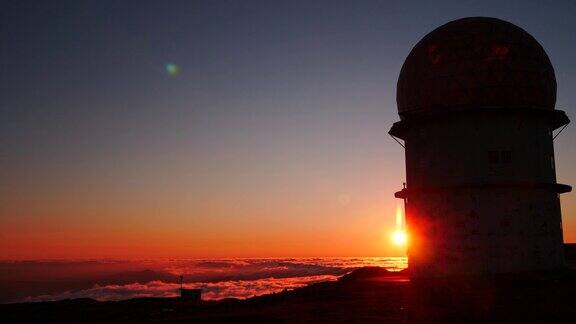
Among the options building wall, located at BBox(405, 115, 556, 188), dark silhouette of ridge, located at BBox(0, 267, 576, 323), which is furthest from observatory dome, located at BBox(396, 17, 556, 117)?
dark silhouette of ridge, located at BBox(0, 267, 576, 323)

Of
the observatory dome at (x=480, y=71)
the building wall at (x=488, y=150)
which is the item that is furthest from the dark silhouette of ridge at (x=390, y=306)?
the observatory dome at (x=480, y=71)

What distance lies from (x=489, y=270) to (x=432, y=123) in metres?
6.94

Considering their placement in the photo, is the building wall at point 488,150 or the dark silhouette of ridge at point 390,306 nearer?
the dark silhouette of ridge at point 390,306

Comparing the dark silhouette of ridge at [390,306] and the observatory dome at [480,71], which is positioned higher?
the observatory dome at [480,71]

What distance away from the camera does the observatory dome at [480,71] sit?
2219 centimetres

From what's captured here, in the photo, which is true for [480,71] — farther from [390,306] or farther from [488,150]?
[390,306]

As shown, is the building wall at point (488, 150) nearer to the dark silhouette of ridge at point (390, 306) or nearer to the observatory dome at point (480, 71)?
the observatory dome at point (480, 71)

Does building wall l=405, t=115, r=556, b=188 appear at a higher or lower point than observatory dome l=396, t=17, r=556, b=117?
lower

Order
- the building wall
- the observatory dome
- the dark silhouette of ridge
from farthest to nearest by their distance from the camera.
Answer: the observatory dome < the building wall < the dark silhouette of ridge

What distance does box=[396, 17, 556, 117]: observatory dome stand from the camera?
22188 millimetres

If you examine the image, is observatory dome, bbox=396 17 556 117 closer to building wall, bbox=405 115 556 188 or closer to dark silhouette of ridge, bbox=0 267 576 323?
building wall, bbox=405 115 556 188

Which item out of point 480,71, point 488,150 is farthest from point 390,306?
point 480,71

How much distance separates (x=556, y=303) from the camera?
52.1ft

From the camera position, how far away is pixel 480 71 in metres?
22.3
